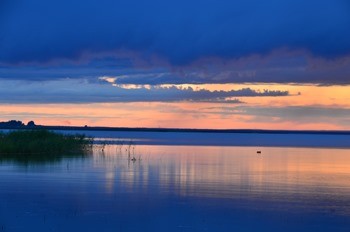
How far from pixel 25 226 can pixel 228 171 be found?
18.8m

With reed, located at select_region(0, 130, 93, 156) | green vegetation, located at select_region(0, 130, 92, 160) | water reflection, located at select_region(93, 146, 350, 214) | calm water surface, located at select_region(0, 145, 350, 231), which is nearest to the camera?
calm water surface, located at select_region(0, 145, 350, 231)

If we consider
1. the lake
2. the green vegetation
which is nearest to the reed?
the green vegetation

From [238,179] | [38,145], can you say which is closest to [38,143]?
[38,145]

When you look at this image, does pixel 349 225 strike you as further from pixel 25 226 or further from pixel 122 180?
pixel 122 180

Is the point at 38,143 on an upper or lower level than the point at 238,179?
upper

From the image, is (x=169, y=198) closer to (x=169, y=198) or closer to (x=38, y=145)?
(x=169, y=198)

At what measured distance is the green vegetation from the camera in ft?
142

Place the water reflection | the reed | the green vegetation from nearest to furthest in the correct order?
the water reflection < the green vegetation < the reed

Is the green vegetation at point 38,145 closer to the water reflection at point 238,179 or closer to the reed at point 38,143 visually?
the reed at point 38,143

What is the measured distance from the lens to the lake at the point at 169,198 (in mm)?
18797

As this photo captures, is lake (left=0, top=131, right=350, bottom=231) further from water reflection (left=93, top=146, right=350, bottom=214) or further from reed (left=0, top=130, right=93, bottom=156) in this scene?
reed (left=0, top=130, right=93, bottom=156)

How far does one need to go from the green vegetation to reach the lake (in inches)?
278

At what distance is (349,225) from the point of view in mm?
18797

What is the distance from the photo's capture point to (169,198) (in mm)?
23641
